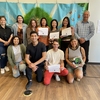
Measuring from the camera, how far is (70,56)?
2.96m

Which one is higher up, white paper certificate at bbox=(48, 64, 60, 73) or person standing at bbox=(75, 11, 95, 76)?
person standing at bbox=(75, 11, 95, 76)

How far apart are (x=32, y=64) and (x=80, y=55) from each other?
1.07m

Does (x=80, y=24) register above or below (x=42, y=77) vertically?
above

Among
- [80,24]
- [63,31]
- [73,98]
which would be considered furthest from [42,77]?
[80,24]

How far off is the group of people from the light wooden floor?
0.13 m

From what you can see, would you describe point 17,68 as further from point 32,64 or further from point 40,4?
point 40,4

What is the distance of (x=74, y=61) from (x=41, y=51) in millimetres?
736

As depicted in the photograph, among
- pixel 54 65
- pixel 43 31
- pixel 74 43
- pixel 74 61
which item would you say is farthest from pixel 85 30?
pixel 54 65

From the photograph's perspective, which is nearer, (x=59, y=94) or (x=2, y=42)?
(x=59, y=94)

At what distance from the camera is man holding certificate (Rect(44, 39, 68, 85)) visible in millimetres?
2707

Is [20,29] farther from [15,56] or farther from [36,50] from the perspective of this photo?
[36,50]

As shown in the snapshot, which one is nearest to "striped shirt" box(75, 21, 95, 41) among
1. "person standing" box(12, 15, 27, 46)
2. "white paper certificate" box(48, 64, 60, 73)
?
"white paper certificate" box(48, 64, 60, 73)

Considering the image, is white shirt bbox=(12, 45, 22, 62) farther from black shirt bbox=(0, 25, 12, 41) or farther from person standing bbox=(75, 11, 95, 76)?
person standing bbox=(75, 11, 95, 76)

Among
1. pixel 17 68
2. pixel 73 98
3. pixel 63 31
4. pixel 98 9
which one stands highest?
pixel 98 9
